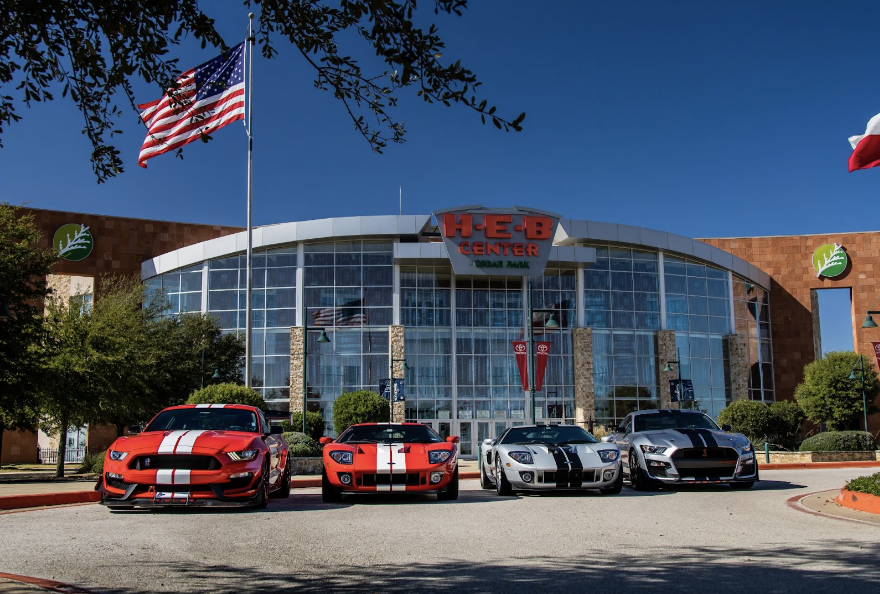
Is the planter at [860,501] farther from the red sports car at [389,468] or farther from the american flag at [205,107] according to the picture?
the american flag at [205,107]

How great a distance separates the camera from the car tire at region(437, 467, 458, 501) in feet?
43.6

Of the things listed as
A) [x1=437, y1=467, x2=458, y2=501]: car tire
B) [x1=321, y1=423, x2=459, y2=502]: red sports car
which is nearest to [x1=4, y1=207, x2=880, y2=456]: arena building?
[x1=437, y1=467, x2=458, y2=501]: car tire

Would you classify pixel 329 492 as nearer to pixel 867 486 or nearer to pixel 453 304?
pixel 867 486

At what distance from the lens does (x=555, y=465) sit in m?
13.8

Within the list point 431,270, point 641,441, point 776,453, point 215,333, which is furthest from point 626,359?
point 641,441

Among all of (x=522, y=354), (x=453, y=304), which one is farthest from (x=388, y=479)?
(x=453, y=304)

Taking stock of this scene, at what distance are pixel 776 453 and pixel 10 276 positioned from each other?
25731 millimetres

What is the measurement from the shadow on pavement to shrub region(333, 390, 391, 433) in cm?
2851

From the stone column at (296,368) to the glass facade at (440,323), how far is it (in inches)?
11.1

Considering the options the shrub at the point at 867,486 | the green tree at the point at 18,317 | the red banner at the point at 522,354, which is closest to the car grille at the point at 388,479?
the shrub at the point at 867,486

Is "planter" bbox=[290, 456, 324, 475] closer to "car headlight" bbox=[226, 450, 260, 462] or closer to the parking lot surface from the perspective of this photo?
the parking lot surface

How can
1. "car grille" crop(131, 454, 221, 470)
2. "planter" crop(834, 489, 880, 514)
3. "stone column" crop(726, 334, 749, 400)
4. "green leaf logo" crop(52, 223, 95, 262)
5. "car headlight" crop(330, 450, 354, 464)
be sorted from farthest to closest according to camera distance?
1. "stone column" crop(726, 334, 749, 400)
2. "green leaf logo" crop(52, 223, 95, 262)
3. "car headlight" crop(330, 450, 354, 464)
4. "car grille" crop(131, 454, 221, 470)
5. "planter" crop(834, 489, 880, 514)

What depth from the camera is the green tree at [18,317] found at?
21.6 meters

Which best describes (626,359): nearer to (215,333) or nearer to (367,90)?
(215,333)
